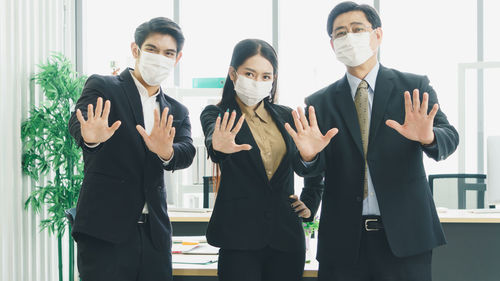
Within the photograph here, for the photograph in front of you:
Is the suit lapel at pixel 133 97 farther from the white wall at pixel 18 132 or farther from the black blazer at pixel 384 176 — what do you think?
the white wall at pixel 18 132

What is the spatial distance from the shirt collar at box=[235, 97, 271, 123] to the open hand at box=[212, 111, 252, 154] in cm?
21

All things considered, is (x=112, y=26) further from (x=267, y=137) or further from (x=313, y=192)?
(x=313, y=192)

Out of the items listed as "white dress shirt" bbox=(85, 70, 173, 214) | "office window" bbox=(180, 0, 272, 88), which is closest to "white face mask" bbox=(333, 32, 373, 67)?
"white dress shirt" bbox=(85, 70, 173, 214)

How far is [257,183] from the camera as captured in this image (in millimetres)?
1681

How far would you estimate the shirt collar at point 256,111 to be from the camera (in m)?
1.84

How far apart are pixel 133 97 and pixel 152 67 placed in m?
0.17

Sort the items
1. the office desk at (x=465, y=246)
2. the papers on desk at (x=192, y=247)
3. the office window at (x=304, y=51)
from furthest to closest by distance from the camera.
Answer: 1. the office window at (x=304, y=51)
2. the office desk at (x=465, y=246)
3. the papers on desk at (x=192, y=247)

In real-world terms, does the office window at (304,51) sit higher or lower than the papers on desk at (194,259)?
higher

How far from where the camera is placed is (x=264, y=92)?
5.97 ft

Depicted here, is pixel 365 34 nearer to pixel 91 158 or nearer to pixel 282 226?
pixel 282 226

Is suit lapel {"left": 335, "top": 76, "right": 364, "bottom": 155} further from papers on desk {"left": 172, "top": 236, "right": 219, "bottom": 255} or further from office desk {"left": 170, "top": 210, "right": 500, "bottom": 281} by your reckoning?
office desk {"left": 170, "top": 210, "right": 500, "bottom": 281}

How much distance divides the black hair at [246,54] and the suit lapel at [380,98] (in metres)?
0.44

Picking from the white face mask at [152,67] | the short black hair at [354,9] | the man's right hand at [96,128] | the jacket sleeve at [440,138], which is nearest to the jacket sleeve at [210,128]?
the white face mask at [152,67]

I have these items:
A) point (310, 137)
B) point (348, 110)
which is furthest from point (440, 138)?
point (310, 137)
